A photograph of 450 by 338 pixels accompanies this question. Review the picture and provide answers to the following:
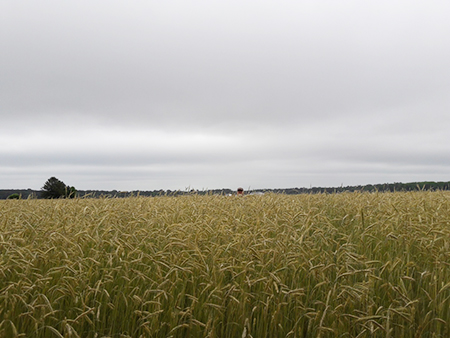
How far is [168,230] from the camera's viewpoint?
5336 mm

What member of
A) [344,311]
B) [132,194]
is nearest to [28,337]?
[344,311]

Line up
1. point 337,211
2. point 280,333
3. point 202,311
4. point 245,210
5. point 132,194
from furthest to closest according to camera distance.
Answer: point 132,194 < point 337,211 < point 245,210 < point 202,311 < point 280,333

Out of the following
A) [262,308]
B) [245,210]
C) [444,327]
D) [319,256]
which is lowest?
[444,327]

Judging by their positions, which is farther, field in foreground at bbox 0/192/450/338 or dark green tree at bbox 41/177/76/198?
dark green tree at bbox 41/177/76/198

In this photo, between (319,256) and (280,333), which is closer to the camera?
(280,333)

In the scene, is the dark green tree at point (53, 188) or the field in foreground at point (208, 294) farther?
the dark green tree at point (53, 188)

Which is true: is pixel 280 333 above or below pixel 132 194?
below

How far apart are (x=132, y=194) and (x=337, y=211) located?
5.60 meters

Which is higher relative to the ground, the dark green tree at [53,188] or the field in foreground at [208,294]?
the dark green tree at [53,188]

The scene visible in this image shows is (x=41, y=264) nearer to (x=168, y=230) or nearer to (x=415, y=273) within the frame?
(x=168, y=230)

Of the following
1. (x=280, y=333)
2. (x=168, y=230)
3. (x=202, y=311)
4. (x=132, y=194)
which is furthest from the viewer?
(x=132, y=194)

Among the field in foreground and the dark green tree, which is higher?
the dark green tree

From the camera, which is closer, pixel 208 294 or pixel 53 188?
pixel 208 294

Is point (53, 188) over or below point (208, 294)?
over
